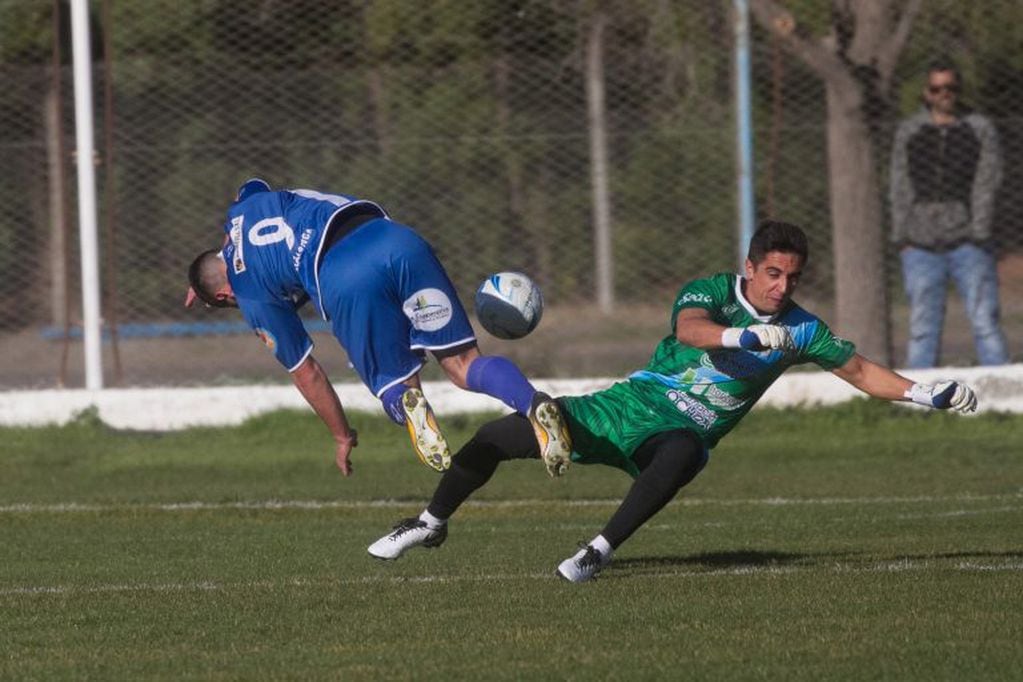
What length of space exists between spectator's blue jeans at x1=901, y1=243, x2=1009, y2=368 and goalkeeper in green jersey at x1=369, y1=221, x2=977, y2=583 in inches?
266

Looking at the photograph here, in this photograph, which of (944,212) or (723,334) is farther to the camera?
(944,212)

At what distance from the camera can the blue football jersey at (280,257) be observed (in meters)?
8.27

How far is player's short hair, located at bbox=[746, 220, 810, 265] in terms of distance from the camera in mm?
7801

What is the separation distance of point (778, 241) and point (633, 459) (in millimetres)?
1027

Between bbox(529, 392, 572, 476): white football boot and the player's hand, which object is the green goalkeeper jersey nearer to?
bbox(529, 392, 572, 476): white football boot

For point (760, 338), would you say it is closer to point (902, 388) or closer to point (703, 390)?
point (703, 390)

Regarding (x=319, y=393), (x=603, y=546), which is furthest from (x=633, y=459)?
(x=319, y=393)

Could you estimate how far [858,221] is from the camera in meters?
15.8

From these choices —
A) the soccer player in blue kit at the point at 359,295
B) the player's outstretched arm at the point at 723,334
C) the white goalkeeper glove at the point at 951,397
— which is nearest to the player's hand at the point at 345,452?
the soccer player in blue kit at the point at 359,295

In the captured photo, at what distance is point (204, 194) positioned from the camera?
16219 millimetres

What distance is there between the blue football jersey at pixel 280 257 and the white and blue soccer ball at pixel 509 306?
1.80 feet

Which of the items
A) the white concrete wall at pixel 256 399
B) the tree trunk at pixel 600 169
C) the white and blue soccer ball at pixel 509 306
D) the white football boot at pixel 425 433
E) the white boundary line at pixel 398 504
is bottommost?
the white concrete wall at pixel 256 399

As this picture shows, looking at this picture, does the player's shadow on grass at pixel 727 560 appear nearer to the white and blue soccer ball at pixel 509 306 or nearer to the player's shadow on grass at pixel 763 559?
the player's shadow on grass at pixel 763 559

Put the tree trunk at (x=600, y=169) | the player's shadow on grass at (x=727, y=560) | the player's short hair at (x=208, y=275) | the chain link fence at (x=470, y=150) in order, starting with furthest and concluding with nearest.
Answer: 1. the tree trunk at (x=600, y=169)
2. the chain link fence at (x=470, y=150)
3. the player's short hair at (x=208, y=275)
4. the player's shadow on grass at (x=727, y=560)
